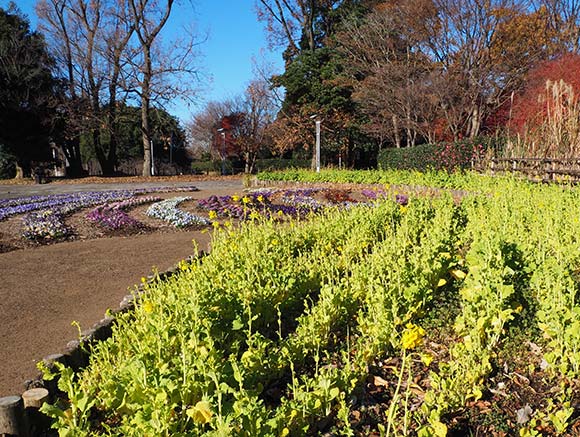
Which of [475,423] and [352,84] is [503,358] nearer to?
[475,423]

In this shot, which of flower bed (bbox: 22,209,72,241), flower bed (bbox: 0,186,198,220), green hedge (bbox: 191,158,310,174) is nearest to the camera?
flower bed (bbox: 22,209,72,241)

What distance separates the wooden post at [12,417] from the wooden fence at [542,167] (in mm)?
9082

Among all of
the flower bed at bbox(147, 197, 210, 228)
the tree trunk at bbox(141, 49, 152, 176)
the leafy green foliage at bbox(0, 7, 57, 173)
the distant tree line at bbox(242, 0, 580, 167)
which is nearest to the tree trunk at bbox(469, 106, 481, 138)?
the distant tree line at bbox(242, 0, 580, 167)

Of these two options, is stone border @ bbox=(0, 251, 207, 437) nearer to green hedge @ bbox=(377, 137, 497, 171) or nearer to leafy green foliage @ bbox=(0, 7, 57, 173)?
green hedge @ bbox=(377, 137, 497, 171)

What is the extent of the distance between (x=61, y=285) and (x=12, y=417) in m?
3.21

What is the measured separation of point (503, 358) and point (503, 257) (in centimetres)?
74

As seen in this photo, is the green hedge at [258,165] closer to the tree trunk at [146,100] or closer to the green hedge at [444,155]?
the tree trunk at [146,100]

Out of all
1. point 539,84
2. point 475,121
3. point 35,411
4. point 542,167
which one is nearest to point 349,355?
point 35,411

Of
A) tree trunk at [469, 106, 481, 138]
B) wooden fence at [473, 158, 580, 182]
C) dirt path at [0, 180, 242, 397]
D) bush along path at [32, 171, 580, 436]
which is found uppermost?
tree trunk at [469, 106, 481, 138]

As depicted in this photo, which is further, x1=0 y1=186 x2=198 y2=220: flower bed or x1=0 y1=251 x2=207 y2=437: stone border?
x1=0 y1=186 x2=198 y2=220: flower bed

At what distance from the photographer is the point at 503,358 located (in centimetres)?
256

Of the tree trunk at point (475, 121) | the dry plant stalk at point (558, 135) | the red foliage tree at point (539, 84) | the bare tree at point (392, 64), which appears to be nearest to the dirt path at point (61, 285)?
the dry plant stalk at point (558, 135)

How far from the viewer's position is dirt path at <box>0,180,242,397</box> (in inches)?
134

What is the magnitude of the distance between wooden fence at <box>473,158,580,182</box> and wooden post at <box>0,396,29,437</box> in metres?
9.08
